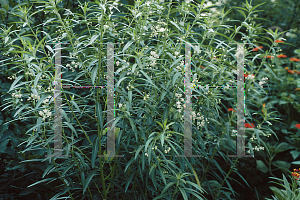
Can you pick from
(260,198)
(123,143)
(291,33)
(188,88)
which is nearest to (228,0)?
(291,33)

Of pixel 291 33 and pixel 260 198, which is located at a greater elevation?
pixel 291 33

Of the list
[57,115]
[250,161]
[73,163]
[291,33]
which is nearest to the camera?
[57,115]

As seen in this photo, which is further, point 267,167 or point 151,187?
point 267,167

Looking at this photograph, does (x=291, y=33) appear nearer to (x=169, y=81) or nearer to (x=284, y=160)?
(x=284, y=160)

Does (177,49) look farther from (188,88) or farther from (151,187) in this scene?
(151,187)

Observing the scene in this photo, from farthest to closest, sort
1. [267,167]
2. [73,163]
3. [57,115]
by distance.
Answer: [267,167]
[73,163]
[57,115]

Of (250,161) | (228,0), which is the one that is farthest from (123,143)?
(228,0)

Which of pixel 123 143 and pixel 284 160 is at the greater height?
pixel 123 143

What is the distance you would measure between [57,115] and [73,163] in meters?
0.41

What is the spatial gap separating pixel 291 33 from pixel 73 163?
551 centimetres

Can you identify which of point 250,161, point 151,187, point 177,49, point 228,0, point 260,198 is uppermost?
point 228,0

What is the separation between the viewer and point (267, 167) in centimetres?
361

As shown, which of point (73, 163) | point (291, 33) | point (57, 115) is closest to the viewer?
point (57, 115)

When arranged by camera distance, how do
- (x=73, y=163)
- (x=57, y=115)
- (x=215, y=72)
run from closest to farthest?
(x=57, y=115), (x=73, y=163), (x=215, y=72)
